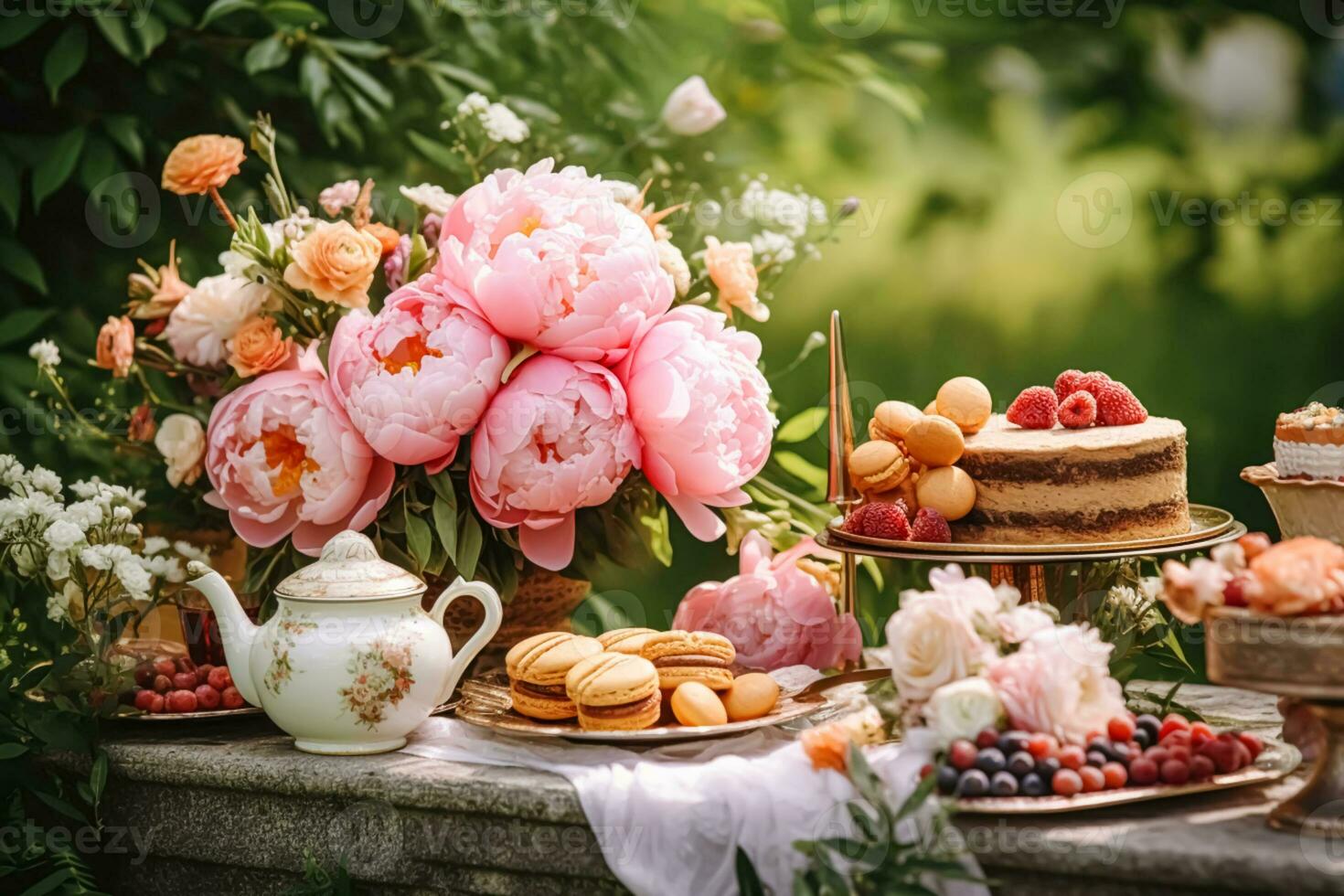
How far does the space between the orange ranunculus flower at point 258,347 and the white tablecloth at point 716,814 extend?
26.0 inches

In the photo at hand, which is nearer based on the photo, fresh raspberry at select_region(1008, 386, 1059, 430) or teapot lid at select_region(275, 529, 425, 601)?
teapot lid at select_region(275, 529, 425, 601)

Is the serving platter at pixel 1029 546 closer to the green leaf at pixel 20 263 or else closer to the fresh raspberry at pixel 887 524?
the fresh raspberry at pixel 887 524

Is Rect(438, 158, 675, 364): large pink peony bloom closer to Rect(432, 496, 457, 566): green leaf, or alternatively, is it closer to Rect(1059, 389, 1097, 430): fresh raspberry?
Rect(432, 496, 457, 566): green leaf

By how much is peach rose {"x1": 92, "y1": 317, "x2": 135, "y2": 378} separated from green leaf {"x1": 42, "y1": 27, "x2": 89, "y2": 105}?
0.44 metres

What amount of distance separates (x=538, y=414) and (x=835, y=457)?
14.4 inches

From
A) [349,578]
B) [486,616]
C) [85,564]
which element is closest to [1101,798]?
[486,616]

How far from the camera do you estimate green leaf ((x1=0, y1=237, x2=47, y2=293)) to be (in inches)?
84.5

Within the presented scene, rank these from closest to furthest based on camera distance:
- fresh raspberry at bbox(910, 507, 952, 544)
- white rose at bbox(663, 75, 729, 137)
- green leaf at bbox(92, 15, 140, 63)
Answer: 1. fresh raspberry at bbox(910, 507, 952, 544)
2. green leaf at bbox(92, 15, 140, 63)
3. white rose at bbox(663, 75, 729, 137)

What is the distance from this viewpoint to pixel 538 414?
5.28ft

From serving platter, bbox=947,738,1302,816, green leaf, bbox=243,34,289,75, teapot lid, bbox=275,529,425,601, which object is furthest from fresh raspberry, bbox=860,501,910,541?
green leaf, bbox=243,34,289,75

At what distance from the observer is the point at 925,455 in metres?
1.64

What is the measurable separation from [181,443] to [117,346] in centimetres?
15

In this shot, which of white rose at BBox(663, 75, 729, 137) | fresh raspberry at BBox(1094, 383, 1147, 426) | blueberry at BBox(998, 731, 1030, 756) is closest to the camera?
blueberry at BBox(998, 731, 1030, 756)

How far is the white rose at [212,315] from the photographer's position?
1784mm
